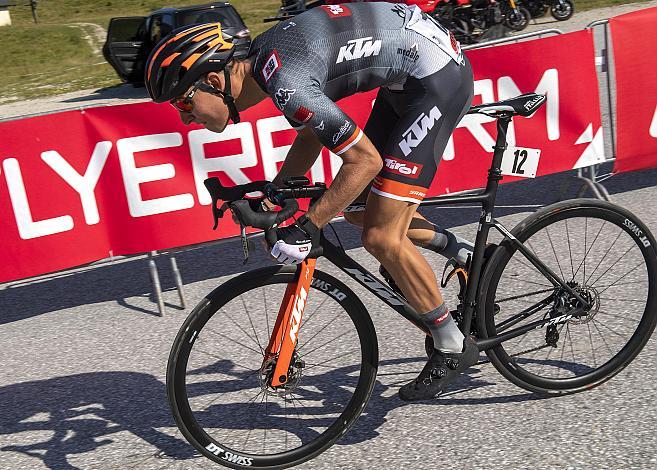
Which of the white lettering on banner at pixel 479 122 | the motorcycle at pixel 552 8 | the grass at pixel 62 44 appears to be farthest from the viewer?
the grass at pixel 62 44

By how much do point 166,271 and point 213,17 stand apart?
1234cm

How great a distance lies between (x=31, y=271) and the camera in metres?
5.89

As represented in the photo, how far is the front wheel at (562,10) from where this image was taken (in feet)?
72.3

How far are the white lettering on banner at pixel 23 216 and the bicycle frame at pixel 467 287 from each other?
2714 millimetres

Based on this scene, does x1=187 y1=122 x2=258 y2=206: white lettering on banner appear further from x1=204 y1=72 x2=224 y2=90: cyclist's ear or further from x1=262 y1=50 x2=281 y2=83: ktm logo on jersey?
x1=262 y1=50 x2=281 y2=83: ktm logo on jersey

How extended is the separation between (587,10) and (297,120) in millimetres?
23383

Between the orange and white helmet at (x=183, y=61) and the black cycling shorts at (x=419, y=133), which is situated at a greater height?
the orange and white helmet at (x=183, y=61)

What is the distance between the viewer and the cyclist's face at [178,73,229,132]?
342cm

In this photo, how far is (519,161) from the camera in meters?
3.94

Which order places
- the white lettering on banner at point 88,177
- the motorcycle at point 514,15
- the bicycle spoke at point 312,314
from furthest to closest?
the motorcycle at point 514,15, the white lettering on banner at point 88,177, the bicycle spoke at point 312,314

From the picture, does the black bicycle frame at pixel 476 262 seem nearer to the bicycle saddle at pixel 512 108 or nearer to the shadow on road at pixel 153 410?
the bicycle saddle at pixel 512 108

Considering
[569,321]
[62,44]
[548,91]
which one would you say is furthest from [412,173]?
[62,44]

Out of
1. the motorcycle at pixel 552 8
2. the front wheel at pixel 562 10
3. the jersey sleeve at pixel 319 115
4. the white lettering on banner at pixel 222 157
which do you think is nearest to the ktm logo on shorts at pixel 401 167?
the jersey sleeve at pixel 319 115

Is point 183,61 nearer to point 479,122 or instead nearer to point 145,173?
point 145,173
